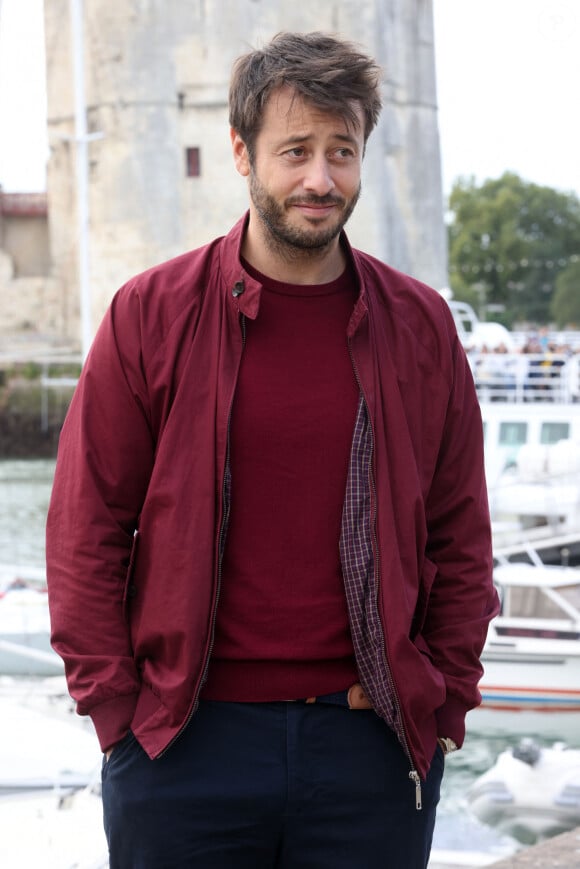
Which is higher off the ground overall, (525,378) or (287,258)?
(287,258)

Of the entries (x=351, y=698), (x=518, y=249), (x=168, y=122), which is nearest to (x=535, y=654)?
(x=351, y=698)

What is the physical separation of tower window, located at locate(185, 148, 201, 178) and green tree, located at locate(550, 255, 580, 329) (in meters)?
19.9

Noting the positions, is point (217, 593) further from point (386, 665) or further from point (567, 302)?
point (567, 302)

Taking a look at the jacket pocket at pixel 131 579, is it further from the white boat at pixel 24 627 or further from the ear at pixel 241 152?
the white boat at pixel 24 627

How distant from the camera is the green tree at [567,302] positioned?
42250mm

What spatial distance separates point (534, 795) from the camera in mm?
6750

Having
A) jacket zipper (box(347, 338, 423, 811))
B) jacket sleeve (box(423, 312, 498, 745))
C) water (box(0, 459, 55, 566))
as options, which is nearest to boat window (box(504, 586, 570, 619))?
water (box(0, 459, 55, 566))

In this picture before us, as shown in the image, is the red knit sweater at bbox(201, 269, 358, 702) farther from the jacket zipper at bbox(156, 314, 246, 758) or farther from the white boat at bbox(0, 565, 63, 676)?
the white boat at bbox(0, 565, 63, 676)

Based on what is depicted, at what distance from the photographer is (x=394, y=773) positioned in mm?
1571

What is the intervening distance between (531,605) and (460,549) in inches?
287

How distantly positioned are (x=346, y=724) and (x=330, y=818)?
11 centimetres

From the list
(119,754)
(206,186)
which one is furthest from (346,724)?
(206,186)

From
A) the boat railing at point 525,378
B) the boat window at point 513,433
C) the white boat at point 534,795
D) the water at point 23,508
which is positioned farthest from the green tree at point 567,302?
the white boat at point 534,795

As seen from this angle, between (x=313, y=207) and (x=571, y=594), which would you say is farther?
(x=571, y=594)
